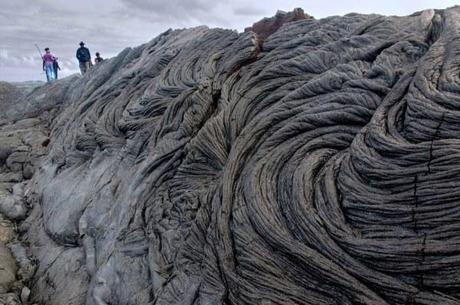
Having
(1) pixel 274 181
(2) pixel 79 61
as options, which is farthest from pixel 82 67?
(1) pixel 274 181

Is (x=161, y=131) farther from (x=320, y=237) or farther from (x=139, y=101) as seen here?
(x=320, y=237)

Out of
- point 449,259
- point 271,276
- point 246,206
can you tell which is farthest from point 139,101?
point 449,259

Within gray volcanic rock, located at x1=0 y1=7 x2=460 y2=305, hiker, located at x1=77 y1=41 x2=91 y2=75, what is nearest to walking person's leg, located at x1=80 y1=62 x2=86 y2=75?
hiker, located at x1=77 y1=41 x2=91 y2=75

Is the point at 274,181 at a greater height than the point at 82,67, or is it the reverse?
the point at 82,67

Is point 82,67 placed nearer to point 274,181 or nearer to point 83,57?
point 83,57

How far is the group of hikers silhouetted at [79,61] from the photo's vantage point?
32.7 metres

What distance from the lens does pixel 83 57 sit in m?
32.7

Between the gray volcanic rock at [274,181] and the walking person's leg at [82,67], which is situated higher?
the walking person's leg at [82,67]

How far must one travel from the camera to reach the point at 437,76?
863cm

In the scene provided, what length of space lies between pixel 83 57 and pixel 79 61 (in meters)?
0.47

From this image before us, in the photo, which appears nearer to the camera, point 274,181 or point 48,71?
point 274,181

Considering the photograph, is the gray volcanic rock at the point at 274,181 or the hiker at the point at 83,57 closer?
the gray volcanic rock at the point at 274,181

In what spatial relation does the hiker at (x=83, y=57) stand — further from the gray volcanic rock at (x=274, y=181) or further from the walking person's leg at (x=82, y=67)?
the gray volcanic rock at (x=274, y=181)

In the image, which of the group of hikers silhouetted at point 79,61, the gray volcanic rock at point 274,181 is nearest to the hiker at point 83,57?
the group of hikers silhouetted at point 79,61
